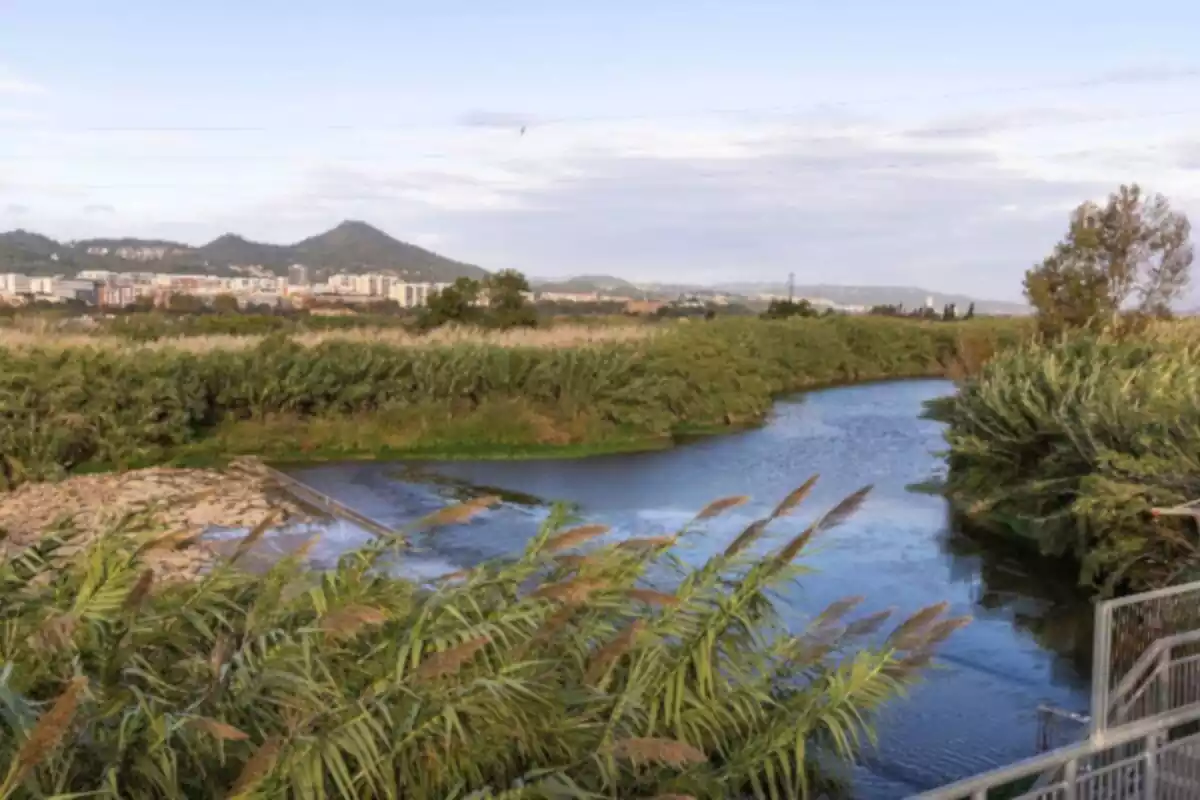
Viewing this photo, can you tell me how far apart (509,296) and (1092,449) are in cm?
2814

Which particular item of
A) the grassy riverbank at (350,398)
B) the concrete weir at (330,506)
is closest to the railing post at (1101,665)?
the concrete weir at (330,506)

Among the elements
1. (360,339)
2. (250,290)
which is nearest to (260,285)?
(250,290)

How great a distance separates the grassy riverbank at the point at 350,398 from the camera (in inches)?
796

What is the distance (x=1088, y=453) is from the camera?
12945mm

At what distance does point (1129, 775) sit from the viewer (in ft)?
18.2

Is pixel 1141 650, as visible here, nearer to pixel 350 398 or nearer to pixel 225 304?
pixel 350 398

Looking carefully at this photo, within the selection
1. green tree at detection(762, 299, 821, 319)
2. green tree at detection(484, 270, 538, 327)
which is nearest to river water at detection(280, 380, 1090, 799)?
green tree at detection(484, 270, 538, 327)

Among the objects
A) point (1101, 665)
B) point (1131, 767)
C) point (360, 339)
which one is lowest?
point (1131, 767)

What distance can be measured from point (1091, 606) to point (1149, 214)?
15.3 metres

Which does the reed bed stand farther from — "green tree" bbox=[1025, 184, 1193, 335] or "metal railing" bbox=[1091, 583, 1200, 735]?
"metal railing" bbox=[1091, 583, 1200, 735]

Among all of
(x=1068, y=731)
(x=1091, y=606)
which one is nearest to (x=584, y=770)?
(x=1068, y=731)

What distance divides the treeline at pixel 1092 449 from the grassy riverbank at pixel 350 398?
14.5ft

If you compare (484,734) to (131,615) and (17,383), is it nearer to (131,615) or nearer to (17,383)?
(131,615)

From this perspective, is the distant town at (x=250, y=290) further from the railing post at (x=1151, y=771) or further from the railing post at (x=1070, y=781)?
the railing post at (x=1070, y=781)
